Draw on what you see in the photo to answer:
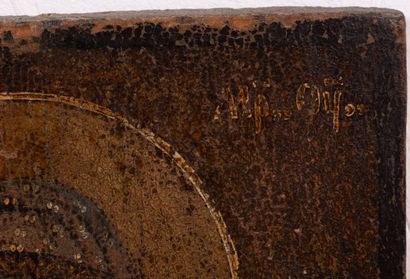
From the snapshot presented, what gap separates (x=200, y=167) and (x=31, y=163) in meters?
0.30

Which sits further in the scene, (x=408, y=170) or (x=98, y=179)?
(x=408, y=170)

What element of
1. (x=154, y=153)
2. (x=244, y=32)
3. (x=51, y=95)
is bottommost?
(x=154, y=153)

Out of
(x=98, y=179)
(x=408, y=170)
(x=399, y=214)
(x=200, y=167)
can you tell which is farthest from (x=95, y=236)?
(x=408, y=170)

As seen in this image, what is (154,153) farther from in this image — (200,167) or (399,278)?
(399,278)

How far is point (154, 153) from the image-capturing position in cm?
144

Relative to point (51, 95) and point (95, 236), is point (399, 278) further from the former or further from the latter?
point (51, 95)

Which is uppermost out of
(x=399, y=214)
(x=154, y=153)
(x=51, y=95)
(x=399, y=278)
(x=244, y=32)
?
(x=244, y=32)

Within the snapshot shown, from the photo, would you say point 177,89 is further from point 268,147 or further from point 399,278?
point 399,278

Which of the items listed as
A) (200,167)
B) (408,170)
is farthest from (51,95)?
(408,170)

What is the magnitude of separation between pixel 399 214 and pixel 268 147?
0.28 m

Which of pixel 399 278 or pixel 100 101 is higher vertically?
pixel 100 101

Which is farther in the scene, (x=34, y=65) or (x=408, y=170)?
(x=408, y=170)

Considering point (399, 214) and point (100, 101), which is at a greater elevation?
point (100, 101)

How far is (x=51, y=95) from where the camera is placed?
1.42 meters
